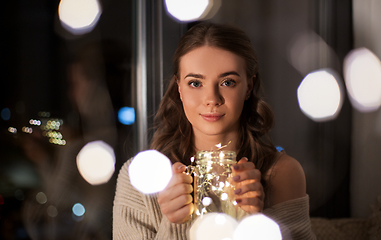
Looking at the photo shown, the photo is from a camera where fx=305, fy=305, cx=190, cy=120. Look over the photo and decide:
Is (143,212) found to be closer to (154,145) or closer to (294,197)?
(154,145)

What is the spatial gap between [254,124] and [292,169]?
0.72 feet

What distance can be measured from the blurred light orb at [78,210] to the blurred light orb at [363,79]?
4.80ft

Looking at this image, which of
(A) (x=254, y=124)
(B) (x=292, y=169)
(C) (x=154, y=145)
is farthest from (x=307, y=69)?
(C) (x=154, y=145)

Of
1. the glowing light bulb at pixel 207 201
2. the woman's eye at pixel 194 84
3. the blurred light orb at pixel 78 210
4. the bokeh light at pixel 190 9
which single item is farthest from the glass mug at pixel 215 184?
the bokeh light at pixel 190 9

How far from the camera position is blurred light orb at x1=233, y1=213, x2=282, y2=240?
712 millimetres

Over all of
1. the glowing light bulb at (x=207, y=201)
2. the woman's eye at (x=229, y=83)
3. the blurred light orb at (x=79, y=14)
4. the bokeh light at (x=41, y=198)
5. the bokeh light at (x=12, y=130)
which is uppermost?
the blurred light orb at (x=79, y=14)

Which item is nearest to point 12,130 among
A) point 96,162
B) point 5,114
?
point 5,114

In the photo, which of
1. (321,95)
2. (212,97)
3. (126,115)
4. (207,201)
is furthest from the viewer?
(321,95)

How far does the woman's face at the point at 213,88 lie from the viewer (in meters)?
0.90

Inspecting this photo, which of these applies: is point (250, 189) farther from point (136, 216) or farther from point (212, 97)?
point (136, 216)

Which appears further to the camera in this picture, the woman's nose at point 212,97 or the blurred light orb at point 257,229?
the woman's nose at point 212,97

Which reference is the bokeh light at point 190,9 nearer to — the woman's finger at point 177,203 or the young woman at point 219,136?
the young woman at point 219,136

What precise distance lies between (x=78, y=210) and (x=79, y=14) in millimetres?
810

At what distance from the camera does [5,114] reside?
91cm
